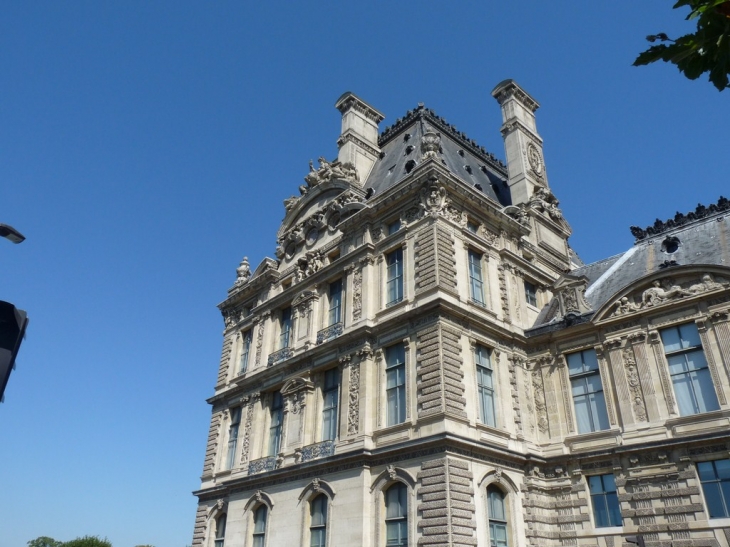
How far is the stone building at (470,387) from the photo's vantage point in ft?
57.3

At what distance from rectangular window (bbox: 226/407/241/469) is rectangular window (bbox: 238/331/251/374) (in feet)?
6.65

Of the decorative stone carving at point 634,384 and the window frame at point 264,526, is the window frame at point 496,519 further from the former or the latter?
the window frame at point 264,526

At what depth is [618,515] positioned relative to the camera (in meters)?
18.1

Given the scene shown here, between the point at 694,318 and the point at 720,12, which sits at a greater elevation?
the point at 694,318

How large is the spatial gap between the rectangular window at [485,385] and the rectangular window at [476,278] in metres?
1.95

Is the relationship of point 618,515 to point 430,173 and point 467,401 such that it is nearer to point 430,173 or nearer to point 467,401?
point 467,401

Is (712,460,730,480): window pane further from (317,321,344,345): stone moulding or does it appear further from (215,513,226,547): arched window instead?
(215,513,226,547): arched window

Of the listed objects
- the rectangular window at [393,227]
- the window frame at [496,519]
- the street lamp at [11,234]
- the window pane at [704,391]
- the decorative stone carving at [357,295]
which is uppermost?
the rectangular window at [393,227]

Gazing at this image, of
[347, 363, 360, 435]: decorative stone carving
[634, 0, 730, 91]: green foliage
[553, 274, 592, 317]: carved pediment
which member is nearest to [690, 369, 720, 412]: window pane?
A: [553, 274, 592, 317]: carved pediment

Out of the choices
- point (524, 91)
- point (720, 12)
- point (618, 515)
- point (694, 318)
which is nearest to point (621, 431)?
point (618, 515)

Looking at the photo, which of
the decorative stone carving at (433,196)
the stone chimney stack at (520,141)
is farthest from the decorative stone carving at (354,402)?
the stone chimney stack at (520,141)

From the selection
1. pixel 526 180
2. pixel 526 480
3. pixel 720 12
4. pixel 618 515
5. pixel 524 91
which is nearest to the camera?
pixel 720 12

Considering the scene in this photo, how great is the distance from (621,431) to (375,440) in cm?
798

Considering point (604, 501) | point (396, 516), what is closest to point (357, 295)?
point (396, 516)
